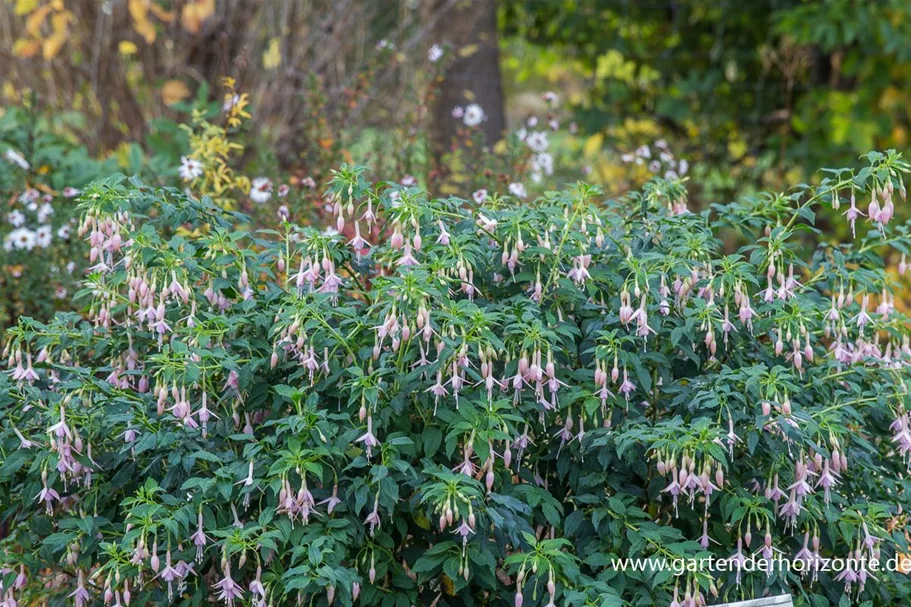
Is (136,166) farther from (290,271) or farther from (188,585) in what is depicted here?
(188,585)

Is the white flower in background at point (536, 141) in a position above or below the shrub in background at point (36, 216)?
above

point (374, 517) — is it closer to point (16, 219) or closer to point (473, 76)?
point (16, 219)

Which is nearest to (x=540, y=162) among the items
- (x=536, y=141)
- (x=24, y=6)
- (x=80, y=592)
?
(x=536, y=141)

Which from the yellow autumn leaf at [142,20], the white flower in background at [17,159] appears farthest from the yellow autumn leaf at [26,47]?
the white flower in background at [17,159]

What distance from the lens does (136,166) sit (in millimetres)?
4617

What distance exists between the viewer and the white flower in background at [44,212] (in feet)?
14.1

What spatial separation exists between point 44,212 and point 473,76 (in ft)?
10.3

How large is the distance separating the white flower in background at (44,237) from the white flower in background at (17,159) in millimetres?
412

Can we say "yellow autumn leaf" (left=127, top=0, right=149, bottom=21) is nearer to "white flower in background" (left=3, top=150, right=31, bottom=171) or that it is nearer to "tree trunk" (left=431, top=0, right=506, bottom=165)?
"white flower in background" (left=3, top=150, right=31, bottom=171)

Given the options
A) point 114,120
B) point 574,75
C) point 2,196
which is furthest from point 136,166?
point 574,75

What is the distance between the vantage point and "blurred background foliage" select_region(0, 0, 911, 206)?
5.27 meters

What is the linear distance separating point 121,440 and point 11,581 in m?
0.40

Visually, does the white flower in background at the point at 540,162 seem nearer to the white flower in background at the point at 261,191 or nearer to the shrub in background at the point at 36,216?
the white flower in background at the point at 261,191

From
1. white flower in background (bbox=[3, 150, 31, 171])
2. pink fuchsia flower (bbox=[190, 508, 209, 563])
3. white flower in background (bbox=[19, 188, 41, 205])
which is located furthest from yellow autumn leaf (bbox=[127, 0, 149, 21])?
pink fuchsia flower (bbox=[190, 508, 209, 563])
